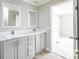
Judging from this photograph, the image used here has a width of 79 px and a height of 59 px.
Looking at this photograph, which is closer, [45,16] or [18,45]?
[18,45]

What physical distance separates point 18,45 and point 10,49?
1.20ft

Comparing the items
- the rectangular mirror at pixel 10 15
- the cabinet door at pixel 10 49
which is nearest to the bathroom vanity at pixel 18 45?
the cabinet door at pixel 10 49

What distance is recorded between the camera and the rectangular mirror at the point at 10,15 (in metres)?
3.33

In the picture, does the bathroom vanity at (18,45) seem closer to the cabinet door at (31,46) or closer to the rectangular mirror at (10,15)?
the cabinet door at (31,46)

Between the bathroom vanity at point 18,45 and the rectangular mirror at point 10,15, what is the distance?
0.48 meters

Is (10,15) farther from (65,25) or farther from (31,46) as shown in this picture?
(65,25)

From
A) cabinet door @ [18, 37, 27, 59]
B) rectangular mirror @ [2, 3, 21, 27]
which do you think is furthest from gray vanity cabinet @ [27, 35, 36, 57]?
rectangular mirror @ [2, 3, 21, 27]

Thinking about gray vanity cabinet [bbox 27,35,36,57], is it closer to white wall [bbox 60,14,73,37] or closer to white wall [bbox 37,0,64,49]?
white wall [bbox 37,0,64,49]

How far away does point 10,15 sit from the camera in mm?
3553

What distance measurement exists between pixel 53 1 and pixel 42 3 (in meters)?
0.57

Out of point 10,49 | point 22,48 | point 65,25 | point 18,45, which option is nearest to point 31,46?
point 22,48

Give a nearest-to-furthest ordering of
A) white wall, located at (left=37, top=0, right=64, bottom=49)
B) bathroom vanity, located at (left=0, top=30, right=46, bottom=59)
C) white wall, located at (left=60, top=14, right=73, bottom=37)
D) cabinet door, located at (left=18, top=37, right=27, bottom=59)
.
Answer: bathroom vanity, located at (left=0, top=30, right=46, bottom=59), cabinet door, located at (left=18, top=37, right=27, bottom=59), white wall, located at (left=37, top=0, right=64, bottom=49), white wall, located at (left=60, top=14, right=73, bottom=37)

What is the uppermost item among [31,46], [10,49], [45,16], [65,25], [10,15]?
[45,16]

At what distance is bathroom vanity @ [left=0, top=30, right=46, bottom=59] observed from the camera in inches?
97.1
